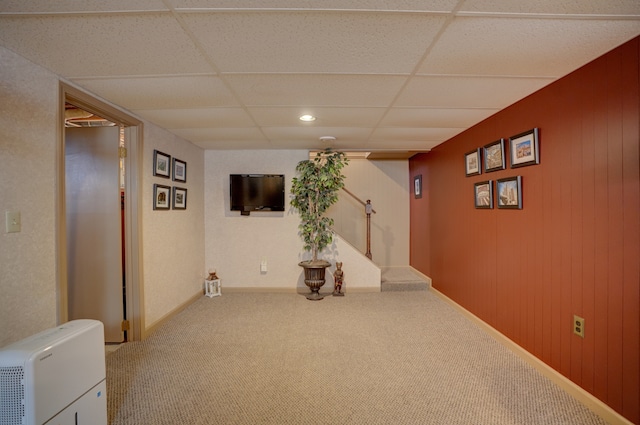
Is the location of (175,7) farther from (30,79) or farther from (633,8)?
(633,8)

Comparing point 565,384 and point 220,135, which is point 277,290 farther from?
point 565,384

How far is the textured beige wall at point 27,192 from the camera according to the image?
158cm

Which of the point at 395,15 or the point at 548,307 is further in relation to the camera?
the point at 548,307

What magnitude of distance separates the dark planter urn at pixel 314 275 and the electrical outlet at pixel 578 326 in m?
2.65

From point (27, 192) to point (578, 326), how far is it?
11.8 feet

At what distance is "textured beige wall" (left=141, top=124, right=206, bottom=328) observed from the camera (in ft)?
9.63

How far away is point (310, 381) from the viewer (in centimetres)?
209

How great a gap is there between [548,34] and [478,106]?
3.50 ft

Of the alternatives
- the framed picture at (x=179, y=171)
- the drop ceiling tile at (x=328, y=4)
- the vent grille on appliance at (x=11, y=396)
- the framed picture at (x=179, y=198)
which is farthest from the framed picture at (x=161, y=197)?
the drop ceiling tile at (x=328, y=4)

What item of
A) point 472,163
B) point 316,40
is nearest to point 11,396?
point 316,40

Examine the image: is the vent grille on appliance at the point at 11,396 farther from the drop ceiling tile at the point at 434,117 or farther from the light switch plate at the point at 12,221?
the drop ceiling tile at the point at 434,117

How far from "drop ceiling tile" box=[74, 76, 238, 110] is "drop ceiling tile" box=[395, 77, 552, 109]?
1.48 metres

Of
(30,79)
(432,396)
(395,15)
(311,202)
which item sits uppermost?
(395,15)

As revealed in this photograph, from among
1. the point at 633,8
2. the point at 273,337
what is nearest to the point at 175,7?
the point at 633,8
